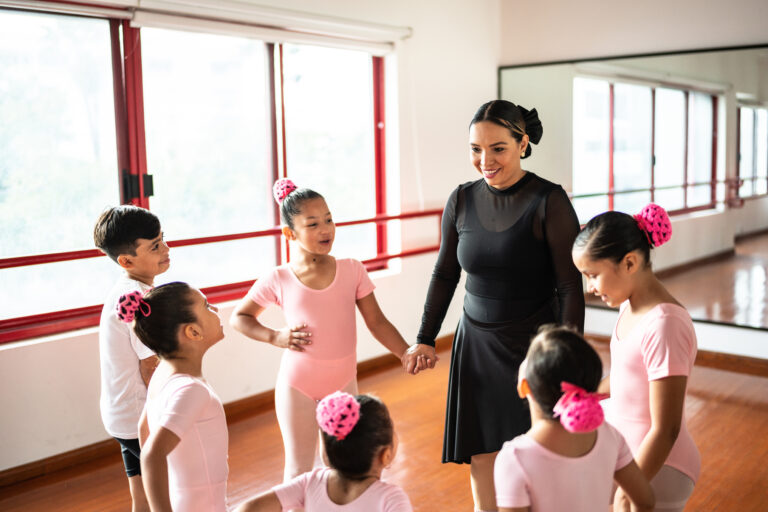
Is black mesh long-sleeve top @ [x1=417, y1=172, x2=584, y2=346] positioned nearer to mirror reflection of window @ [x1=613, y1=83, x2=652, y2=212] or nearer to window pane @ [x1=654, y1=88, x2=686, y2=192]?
window pane @ [x1=654, y1=88, x2=686, y2=192]

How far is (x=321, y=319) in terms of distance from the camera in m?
2.13

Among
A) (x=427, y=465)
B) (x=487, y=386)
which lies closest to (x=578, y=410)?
(x=487, y=386)

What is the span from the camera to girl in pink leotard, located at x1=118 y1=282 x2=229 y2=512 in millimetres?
1465

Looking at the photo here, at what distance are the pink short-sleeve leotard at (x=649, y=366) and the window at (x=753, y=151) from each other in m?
3.43

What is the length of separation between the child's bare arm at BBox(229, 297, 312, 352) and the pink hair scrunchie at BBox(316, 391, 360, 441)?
833 millimetres

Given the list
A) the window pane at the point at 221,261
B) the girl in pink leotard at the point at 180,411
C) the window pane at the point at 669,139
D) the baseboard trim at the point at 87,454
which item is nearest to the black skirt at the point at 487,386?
the girl in pink leotard at the point at 180,411

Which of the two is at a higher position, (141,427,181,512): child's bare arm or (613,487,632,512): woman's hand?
(141,427,181,512): child's bare arm

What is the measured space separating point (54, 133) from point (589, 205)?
3.62 metres

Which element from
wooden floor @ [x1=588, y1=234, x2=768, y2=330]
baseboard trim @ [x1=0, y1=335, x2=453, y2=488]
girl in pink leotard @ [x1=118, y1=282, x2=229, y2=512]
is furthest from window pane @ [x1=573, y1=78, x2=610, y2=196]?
girl in pink leotard @ [x1=118, y1=282, x2=229, y2=512]

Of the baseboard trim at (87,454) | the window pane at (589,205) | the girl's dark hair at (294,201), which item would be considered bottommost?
the baseboard trim at (87,454)

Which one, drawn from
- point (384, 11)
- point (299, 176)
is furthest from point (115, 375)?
point (384, 11)

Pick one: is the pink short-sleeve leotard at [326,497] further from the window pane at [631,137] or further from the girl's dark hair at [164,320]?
the window pane at [631,137]

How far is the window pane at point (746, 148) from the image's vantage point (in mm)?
4438

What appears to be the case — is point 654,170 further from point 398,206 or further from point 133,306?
point 133,306
